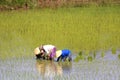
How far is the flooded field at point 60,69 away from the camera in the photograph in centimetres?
759

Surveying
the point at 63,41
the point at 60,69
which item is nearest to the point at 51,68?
the point at 60,69

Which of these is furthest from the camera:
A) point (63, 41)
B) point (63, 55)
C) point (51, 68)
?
point (63, 41)

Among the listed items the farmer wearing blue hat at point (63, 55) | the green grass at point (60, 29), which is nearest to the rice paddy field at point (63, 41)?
the green grass at point (60, 29)

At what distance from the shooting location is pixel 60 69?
8.20 metres

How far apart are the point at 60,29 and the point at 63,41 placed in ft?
6.64

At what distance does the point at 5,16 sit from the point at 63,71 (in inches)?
318

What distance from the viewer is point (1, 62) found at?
8.99 m

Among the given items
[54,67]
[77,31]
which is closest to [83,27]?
[77,31]

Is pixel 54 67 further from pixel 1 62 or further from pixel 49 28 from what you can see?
pixel 49 28

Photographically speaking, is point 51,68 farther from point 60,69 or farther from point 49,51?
point 49,51

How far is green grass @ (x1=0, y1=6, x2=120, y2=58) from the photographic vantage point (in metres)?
10.7

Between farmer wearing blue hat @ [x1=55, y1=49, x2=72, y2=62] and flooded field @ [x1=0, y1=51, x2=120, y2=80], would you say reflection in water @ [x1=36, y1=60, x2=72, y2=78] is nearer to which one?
flooded field @ [x1=0, y1=51, x2=120, y2=80]

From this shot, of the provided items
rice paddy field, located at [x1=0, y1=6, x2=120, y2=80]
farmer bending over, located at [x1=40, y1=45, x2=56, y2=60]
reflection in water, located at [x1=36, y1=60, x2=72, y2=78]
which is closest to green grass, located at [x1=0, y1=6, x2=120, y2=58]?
rice paddy field, located at [x1=0, y1=6, x2=120, y2=80]

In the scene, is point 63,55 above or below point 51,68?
above
